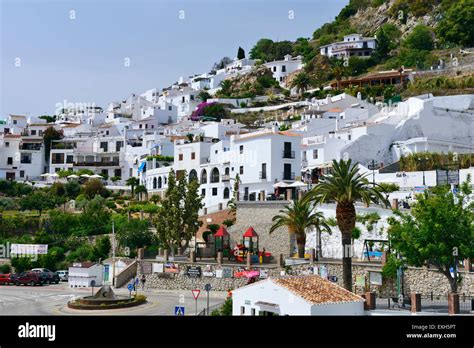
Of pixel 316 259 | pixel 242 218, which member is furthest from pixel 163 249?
pixel 316 259

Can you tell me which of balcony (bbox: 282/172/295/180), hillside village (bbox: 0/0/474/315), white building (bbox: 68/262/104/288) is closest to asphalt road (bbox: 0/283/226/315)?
white building (bbox: 68/262/104/288)

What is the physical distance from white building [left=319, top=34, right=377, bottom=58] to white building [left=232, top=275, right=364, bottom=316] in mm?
90686

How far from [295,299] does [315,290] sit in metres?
1.39

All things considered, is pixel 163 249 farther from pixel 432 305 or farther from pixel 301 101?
pixel 301 101

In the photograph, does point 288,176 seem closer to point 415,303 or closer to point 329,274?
point 329,274

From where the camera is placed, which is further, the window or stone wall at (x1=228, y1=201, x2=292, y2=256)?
the window

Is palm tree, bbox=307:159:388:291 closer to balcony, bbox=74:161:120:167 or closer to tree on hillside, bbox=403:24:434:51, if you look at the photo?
balcony, bbox=74:161:120:167

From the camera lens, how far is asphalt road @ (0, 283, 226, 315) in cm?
3052

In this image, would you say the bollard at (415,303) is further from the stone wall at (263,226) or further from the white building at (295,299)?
the stone wall at (263,226)

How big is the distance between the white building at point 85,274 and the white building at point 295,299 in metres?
20.1

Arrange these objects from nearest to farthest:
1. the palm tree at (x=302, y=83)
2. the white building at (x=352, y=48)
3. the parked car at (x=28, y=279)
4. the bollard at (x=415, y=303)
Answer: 1. the bollard at (x=415, y=303)
2. the parked car at (x=28, y=279)
3. the palm tree at (x=302, y=83)
4. the white building at (x=352, y=48)

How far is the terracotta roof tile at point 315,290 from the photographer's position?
21.6m

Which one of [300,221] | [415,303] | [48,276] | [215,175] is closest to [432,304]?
[415,303]

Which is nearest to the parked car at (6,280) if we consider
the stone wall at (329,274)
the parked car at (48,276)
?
the parked car at (48,276)
